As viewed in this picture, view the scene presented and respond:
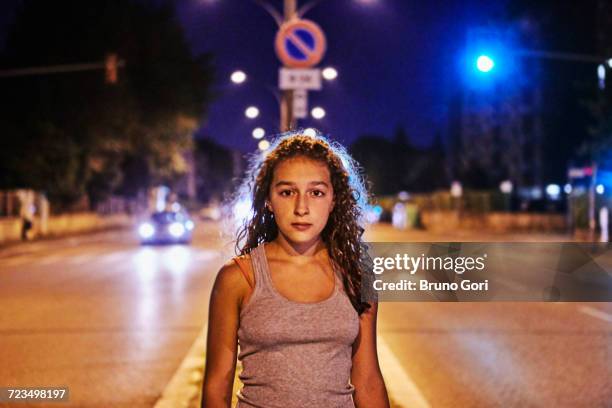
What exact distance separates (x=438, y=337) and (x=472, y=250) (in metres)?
6.49

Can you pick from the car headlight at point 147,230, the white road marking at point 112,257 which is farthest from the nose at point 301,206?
the car headlight at point 147,230

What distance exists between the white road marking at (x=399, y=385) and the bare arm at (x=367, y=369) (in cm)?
351

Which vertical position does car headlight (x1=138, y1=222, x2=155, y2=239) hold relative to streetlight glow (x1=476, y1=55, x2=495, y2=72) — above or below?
below

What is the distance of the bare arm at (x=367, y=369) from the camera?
2826 millimetres

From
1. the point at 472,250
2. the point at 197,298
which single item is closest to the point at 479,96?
the point at 197,298

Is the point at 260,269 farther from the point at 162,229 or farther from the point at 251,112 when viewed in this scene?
the point at 162,229

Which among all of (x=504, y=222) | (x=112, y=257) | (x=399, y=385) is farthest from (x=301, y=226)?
(x=504, y=222)

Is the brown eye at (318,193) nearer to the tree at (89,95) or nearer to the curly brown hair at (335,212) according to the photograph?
the curly brown hair at (335,212)

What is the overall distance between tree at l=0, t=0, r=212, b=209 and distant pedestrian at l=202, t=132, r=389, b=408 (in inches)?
1552

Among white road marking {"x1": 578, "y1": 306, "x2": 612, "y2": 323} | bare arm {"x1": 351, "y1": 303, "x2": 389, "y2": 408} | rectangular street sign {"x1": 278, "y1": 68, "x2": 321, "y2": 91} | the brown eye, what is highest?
rectangular street sign {"x1": 278, "y1": 68, "x2": 321, "y2": 91}

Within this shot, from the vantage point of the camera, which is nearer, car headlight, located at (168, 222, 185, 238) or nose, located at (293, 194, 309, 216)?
nose, located at (293, 194, 309, 216)

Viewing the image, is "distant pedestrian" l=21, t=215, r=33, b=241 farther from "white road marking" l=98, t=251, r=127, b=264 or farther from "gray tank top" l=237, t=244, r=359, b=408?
"gray tank top" l=237, t=244, r=359, b=408

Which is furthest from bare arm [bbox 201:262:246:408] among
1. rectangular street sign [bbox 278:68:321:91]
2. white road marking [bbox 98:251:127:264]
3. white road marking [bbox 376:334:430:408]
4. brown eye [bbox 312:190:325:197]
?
white road marking [bbox 98:251:127:264]

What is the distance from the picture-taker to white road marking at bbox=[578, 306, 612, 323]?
12027mm
